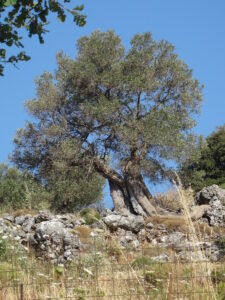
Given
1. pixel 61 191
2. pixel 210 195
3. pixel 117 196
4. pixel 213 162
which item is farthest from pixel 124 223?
pixel 213 162

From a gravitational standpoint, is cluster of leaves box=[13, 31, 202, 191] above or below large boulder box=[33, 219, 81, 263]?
above

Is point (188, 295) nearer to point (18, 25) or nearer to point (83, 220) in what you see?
point (18, 25)

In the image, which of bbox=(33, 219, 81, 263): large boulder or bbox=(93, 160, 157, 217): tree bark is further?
bbox=(93, 160, 157, 217): tree bark

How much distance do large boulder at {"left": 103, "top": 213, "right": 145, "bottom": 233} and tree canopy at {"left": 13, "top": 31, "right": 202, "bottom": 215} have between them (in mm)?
4232

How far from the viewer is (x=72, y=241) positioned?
1198 cm

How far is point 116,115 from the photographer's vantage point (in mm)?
21062

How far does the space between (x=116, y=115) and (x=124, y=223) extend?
6.13 m

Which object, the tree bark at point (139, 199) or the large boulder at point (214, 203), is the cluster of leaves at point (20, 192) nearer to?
the tree bark at point (139, 199)

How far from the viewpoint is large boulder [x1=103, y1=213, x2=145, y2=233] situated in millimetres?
15680

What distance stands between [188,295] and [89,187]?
16.2m

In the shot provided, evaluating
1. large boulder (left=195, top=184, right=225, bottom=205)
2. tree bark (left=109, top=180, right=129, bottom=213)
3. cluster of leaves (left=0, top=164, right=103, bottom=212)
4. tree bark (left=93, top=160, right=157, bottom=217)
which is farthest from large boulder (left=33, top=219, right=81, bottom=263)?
tree bark (left=109, top=180, right=129, bottom=213)

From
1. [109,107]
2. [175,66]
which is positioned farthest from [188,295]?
[175,66]

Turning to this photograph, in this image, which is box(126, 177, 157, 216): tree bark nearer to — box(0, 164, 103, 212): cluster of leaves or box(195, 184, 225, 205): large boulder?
box(0, 164, 103, 212): cluster of leaves

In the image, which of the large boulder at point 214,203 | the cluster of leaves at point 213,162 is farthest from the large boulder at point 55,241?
the cluster of leaves at point 213,162
